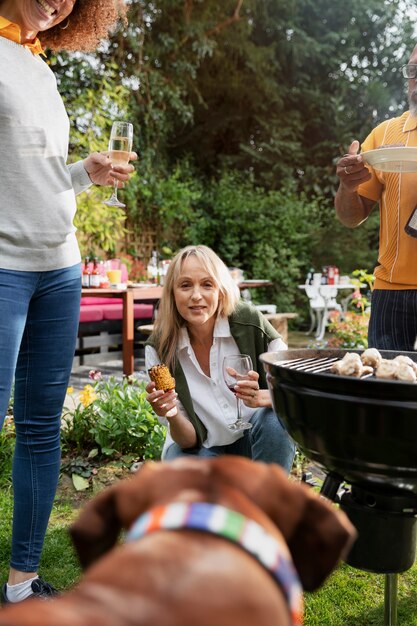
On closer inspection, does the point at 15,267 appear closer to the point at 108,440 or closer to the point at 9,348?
the point at 9,348

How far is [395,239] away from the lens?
7.29 feet

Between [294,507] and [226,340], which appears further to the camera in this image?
[226,340]

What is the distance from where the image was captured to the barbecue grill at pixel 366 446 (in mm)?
1234

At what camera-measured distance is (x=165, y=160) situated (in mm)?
11680

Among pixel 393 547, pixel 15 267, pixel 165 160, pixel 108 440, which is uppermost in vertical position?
pixel 165 160

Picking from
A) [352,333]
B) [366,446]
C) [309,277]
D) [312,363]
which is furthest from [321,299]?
[366,446]

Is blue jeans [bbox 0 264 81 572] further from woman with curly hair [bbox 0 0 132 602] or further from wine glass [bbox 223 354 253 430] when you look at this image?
wine glass [bbox 223 354 253 430]

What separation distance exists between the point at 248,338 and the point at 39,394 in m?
0.88

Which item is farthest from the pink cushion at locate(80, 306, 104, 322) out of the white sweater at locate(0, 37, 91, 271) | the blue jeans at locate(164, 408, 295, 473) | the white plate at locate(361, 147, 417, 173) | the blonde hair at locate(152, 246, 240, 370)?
the white plate at locate(361, 147, 417, 173)

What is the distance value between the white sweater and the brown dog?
4.07ft

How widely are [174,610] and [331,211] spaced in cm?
1192

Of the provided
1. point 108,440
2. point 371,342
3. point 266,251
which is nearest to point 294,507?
point 371,342

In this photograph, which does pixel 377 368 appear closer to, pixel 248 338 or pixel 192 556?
pixel 248 338

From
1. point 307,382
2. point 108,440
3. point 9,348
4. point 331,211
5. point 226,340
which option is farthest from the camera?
point 331,211
